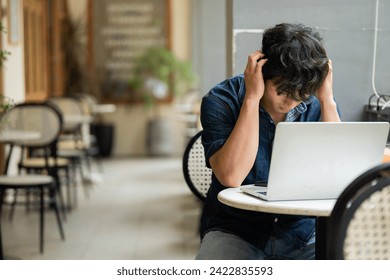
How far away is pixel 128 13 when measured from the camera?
9789 millimetres

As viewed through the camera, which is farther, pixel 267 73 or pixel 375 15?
pixel 375 15

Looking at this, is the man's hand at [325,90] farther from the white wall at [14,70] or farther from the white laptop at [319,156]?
the white wall at [14,70]

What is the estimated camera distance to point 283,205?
1.73 m

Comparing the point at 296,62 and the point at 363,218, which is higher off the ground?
the point at 296,62

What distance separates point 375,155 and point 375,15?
1.02 meters

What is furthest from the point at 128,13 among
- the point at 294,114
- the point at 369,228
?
the point at 369,228

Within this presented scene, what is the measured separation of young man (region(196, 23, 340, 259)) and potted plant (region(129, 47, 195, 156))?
23.6 ft

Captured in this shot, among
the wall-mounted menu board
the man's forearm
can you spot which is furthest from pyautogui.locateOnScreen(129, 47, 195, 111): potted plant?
the man's forearm

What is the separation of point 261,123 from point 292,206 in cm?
47

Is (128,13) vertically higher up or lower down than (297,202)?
higher up

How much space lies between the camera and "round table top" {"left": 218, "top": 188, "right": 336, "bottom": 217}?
169 cm

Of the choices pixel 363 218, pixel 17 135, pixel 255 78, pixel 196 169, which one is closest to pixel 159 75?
pixel 17 135

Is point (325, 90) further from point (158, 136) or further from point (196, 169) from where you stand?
point (158, 136)
